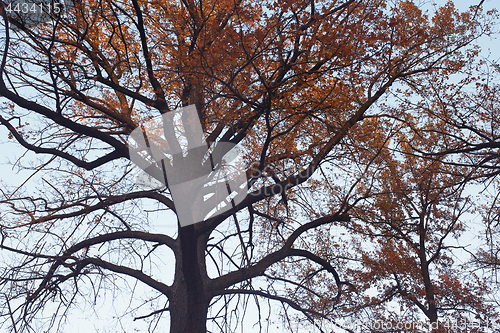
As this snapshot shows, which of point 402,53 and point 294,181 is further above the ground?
point 402,53

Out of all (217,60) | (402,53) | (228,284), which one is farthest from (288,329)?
(402,53)

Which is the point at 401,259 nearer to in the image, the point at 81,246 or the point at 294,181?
the point at 294,181

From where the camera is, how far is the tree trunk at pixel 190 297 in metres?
6.03

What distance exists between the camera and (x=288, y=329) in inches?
285

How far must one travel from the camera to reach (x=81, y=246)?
252 inches

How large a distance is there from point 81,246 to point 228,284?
296 centimetres

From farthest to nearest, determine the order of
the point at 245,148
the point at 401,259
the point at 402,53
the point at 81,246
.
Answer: the point at 401,259
the point at 245,148
the point at 402,53
the point at 81,246

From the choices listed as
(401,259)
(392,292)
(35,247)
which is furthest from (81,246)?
(392,292)

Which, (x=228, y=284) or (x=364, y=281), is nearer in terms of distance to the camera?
(x=228, y=284)

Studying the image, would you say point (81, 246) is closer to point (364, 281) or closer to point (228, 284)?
point (228, 284)

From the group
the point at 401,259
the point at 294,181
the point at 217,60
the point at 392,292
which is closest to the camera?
the point at 217,60

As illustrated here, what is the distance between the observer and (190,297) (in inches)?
242

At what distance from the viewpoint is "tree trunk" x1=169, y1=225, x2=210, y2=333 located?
6030mm

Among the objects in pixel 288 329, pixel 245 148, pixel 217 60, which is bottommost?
pixel 288 329
